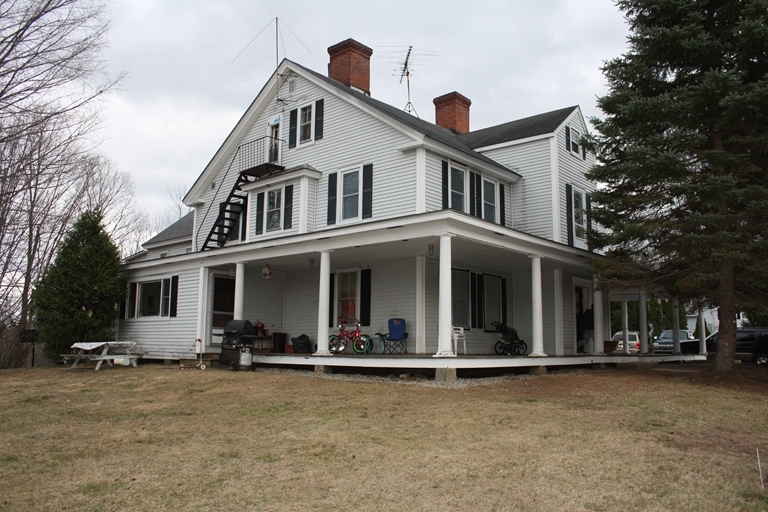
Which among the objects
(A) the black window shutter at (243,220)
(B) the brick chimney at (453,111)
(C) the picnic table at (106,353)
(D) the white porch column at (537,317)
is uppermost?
(B) the brick chimney at (453,111)

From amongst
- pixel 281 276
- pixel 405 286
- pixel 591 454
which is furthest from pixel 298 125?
pixel 591 454

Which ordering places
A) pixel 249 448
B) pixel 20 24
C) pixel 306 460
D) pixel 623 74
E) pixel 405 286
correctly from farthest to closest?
pixel 405 286
pixel 623 74
pixel 20 24
pixel 249 448
pixel 306 460

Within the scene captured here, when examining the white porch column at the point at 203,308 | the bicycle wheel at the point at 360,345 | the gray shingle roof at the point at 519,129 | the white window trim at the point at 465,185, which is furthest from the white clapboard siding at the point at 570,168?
the white porch column at the point at 203,308

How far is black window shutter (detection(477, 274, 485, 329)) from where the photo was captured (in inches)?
723

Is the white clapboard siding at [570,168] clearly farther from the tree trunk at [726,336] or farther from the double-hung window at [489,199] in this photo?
the tree trunk at [726,336]

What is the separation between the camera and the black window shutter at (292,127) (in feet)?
64.8

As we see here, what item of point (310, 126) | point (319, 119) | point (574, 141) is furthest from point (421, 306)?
point (574, 141)

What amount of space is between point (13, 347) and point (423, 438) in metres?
24.0

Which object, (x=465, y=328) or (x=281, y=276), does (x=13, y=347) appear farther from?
(x=465, y=328)

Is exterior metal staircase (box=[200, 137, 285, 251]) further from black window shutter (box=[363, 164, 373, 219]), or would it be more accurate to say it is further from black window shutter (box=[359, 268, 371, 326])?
black window shutter (box=[359, 268, 371, 326])

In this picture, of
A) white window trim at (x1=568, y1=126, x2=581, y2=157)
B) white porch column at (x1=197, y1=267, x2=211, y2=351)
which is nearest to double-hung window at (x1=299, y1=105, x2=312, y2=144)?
white porch column at (x1=197, y1=267, x2=211, y2=351)

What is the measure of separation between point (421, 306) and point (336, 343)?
8.64ft

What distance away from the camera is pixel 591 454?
7.04m

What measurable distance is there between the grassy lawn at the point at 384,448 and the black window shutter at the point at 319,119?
28.5ft
